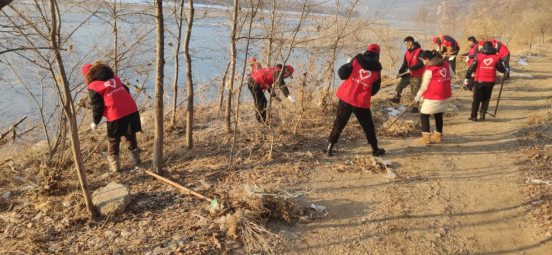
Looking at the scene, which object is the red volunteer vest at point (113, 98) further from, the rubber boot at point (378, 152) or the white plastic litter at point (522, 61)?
the white plastic litter at point (522, 61)

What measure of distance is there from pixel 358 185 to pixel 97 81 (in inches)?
133

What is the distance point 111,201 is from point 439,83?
4.70 m

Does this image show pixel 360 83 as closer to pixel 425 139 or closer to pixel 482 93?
pixel 425 139

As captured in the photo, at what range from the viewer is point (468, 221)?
3492 mm

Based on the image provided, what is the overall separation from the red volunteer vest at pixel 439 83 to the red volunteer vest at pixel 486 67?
63.1 inches

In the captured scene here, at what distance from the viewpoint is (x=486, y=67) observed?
20.8 ft

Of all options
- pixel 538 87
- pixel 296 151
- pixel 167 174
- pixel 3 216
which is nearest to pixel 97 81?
pixel 167 174

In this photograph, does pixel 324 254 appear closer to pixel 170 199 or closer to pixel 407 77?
pixel 170 199

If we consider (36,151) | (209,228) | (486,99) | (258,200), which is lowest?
(36,151)

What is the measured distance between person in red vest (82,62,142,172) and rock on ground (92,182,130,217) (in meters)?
1.04

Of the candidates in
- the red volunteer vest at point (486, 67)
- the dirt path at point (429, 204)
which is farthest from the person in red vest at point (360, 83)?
the red volunteer vest at point (486, 67)

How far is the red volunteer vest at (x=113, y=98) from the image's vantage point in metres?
4.17

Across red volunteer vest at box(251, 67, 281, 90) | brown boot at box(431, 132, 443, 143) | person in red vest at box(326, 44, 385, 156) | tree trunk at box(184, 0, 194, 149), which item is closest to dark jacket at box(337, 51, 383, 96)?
person in red vest at box(326, 44, 385, 156)

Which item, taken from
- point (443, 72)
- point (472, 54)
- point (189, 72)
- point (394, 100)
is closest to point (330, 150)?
point (443, 72)
